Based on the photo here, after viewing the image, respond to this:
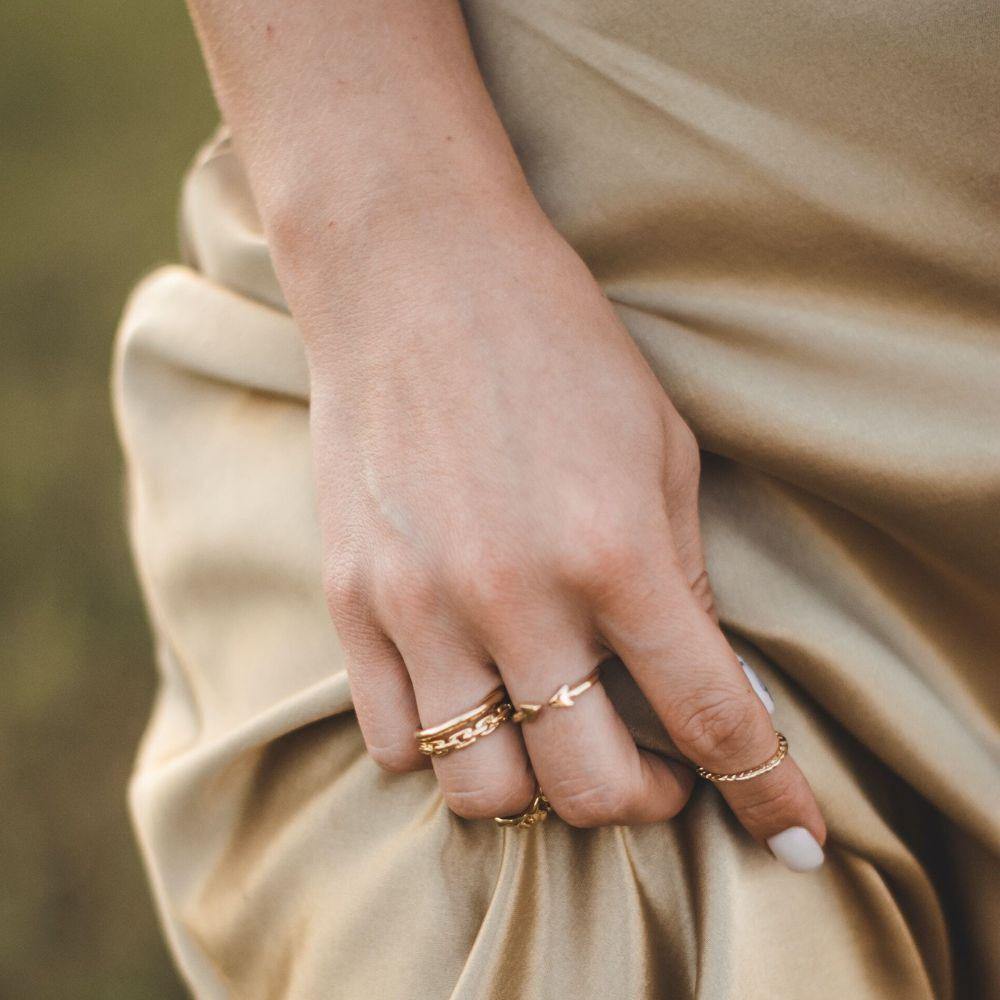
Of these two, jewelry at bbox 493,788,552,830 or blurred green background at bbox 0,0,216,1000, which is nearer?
jewelry at bbox 493,788,552,830

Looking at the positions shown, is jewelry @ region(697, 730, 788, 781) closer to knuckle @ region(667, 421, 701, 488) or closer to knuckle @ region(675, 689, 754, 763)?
knuckle @ region(675, 689, 754, 763)

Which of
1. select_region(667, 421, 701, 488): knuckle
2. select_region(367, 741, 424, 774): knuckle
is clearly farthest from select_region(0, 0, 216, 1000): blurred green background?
select_region(667, 421, 701, 488): knuckle

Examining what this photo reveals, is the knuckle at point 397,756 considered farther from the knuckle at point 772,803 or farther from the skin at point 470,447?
the knuckle at point 772,803

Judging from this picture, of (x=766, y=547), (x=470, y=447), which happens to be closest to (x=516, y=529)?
(x=470, y=447)

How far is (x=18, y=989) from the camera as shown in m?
2.22

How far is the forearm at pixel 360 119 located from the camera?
848mm

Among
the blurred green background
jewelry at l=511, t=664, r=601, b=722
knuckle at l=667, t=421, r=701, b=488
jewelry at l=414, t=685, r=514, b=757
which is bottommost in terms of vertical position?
the blurred green background

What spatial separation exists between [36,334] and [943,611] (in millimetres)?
3213

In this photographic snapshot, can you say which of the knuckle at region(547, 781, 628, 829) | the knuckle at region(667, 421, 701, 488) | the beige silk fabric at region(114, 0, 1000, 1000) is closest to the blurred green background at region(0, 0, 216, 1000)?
the beige silk fabric at region(114, 0, 1000, 1000)

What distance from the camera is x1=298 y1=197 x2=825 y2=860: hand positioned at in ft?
2.55

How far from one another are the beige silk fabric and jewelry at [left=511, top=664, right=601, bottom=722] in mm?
88

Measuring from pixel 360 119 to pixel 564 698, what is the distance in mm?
506

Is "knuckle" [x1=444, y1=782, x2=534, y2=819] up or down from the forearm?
down

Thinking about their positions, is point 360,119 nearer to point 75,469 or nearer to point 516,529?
point 516,529
